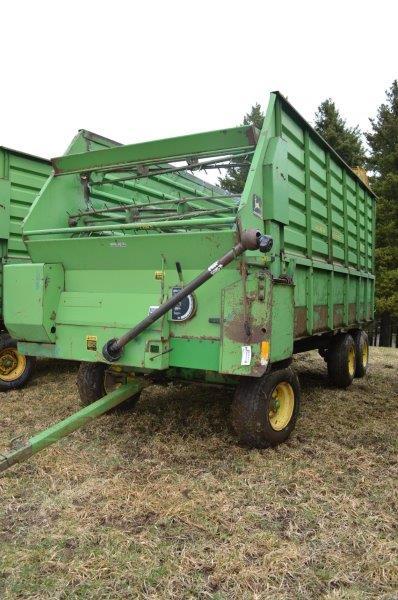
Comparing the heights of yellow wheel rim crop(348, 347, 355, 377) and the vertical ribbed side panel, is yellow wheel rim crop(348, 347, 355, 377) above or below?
below

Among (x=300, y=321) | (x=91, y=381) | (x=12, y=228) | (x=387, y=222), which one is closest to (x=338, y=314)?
(x=300, y=321)

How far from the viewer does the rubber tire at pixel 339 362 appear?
6.39 metres

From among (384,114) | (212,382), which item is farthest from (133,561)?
(384,114)

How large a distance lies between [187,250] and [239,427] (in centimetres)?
139

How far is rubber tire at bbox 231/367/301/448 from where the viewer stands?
12.0 feet

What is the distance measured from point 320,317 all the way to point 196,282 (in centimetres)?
212

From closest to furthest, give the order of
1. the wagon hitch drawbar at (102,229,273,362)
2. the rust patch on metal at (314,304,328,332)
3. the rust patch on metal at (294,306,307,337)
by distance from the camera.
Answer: the wagon hitch drawbar at (102,229,273,362) → the rust patch on metal at (294,306,307,337) → the rust patch on metal at (314,304,328,332)

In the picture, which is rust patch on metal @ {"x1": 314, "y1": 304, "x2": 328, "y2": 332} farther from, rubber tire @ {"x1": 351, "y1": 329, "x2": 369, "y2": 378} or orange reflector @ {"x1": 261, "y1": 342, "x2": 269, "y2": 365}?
rubber tire @ {"x1": 351, "y1": 329, "x2": 369, "y2": 378}

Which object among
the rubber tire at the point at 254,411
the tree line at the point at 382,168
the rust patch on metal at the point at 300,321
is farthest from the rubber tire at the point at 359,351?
the tree line at the point at 382,168

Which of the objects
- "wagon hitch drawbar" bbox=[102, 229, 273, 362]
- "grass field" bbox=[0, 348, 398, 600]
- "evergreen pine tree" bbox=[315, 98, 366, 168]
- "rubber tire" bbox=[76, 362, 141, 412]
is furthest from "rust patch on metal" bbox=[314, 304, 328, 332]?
"evergreen pine tree" bbox=[315, 98, 366, 168]

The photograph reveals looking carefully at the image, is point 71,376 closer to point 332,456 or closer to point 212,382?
point 212,382

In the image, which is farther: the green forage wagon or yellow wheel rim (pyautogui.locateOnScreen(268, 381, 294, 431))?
yellow wheel rim (pyautogui.locateOnScreen(268, 381, 294, 431))

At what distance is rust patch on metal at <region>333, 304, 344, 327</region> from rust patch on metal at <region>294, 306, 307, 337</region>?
1.15 m

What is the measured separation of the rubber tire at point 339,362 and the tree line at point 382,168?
10.2 m
